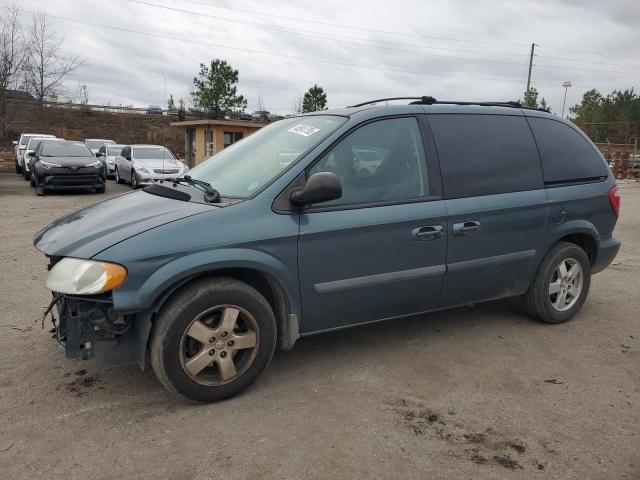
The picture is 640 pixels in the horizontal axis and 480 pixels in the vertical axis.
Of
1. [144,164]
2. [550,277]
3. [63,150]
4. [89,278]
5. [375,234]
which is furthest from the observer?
[144,164]

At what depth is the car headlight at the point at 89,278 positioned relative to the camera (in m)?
2.73

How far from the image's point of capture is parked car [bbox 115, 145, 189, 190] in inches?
651

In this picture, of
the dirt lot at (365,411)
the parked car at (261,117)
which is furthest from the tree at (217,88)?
the dirt lot at (365,411)

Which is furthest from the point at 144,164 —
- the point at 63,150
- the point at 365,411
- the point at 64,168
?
the point at 365,411

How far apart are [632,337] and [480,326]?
1.22 metres

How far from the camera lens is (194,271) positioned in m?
2.88

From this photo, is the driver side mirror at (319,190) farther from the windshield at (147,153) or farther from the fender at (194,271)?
the windshield at (147,153)

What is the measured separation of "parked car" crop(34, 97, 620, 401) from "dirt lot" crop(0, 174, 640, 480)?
1.04 ft

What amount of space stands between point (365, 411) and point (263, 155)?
185 centimetres

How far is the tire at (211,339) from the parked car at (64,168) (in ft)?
43.2

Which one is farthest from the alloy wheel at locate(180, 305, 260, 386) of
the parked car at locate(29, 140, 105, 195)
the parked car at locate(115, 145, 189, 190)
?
the parked car at locate(115, 145, 189, 190)

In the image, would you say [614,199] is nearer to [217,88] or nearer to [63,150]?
[63,150]

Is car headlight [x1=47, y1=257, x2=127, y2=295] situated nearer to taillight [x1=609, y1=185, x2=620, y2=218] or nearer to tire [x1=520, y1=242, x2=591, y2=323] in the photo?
tire [x1=520, y1=242, x2=591, y2=323]

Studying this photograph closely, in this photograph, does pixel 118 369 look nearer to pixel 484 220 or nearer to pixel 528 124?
pixel 484 220
